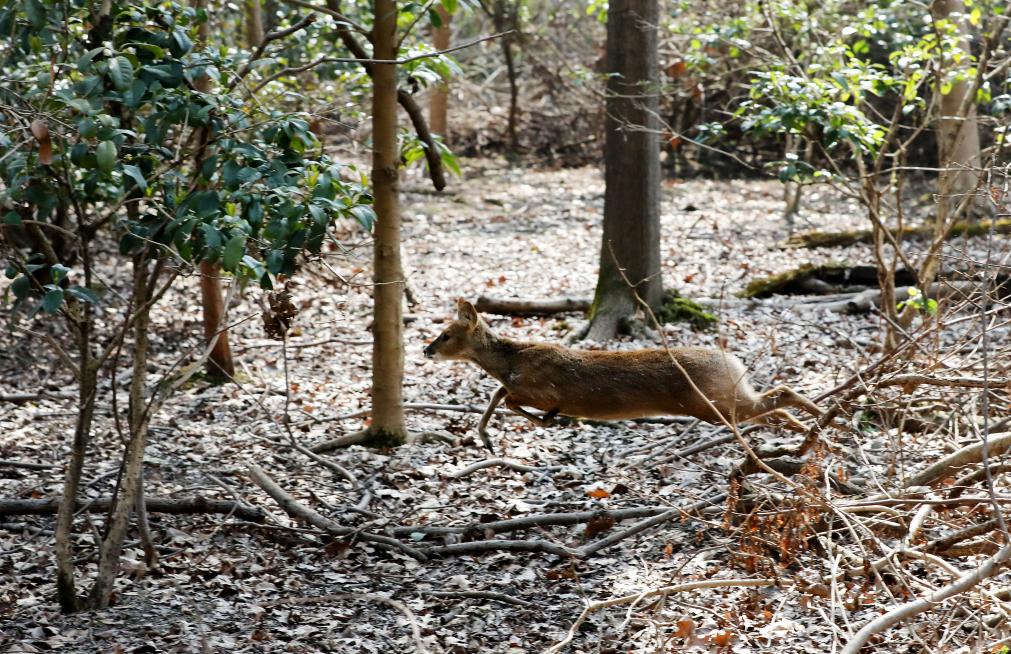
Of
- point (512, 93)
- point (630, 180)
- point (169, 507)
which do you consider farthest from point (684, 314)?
point (512, 93)

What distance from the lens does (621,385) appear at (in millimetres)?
7395

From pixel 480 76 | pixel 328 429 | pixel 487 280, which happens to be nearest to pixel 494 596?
pixel 328 429

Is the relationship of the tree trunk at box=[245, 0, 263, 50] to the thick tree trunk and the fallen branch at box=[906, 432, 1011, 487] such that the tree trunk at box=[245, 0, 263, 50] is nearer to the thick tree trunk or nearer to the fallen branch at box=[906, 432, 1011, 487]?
the thick tree trunk

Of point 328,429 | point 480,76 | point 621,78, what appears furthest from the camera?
point 480,76

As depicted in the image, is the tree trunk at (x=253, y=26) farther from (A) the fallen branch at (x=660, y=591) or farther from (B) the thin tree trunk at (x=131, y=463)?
(A) the fallen branch at (x=660, y=591)

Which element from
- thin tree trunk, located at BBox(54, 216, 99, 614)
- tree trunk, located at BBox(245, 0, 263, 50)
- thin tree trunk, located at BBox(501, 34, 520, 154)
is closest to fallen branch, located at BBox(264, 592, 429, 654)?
thin tree trunk, located at BBox(54, 216, 99, 614)

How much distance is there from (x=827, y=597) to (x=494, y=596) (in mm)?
1787

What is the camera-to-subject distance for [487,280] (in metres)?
13.7

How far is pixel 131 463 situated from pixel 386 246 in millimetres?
2875

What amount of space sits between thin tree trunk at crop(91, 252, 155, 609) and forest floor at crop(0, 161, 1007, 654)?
0.23 meters

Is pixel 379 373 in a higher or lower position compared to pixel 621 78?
lower

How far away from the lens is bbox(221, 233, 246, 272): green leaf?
14.7ft

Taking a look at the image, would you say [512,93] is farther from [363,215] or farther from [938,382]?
[938,382]

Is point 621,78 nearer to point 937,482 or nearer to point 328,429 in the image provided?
point 328,429
